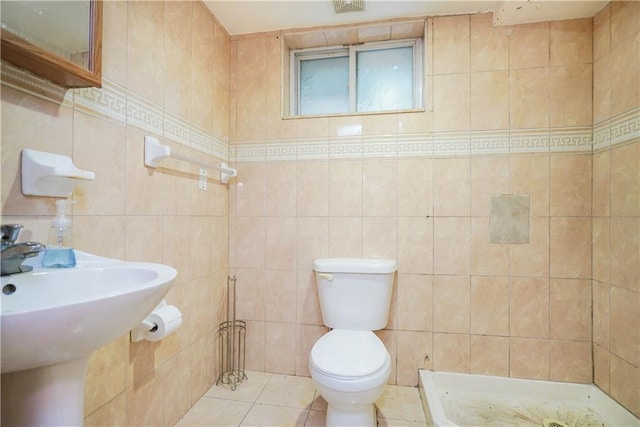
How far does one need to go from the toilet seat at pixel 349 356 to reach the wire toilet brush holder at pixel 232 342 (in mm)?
701

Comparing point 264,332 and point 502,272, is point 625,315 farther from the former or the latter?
point 264,332

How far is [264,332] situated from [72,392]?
126 cm

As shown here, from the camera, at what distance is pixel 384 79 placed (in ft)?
6.29

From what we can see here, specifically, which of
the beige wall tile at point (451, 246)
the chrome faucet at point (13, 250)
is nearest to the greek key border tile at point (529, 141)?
the beige wall tile at point (451, 246)

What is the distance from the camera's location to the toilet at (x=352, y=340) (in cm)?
117

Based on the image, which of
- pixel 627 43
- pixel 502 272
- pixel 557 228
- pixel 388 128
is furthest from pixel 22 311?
pixel 627 43

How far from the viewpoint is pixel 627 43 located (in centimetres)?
140

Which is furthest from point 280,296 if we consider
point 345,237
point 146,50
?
point 146,50

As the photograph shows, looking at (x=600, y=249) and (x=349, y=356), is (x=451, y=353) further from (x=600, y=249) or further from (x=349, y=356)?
(x=600, y=249)

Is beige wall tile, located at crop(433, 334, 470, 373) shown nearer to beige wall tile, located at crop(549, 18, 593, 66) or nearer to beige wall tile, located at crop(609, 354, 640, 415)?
beige wall tile, located at crop(609, 354, 640, 415)

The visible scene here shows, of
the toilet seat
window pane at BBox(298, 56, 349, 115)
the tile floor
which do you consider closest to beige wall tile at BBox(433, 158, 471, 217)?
A: window pane at BBox(298, 56, 349, 115)

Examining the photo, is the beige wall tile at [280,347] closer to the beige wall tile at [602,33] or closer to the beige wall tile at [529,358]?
the beige wall tile at [529,358]

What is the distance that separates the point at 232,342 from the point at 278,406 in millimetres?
515

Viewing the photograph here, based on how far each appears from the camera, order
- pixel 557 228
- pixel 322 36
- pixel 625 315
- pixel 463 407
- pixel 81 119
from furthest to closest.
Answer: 1. pixel 322 36
2. pixel 557 228
3. pixel 463 407
4. pixel 625 315
5. pixel 81 119
